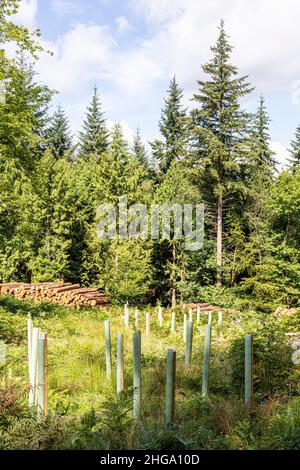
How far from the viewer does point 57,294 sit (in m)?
18.5

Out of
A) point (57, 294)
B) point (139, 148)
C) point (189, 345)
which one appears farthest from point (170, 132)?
point (189, 345)

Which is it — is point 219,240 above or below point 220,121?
below

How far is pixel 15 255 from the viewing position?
939 inches

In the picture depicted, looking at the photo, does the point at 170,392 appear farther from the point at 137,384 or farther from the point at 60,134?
the point at 60,134

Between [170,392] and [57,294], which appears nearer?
[170,392]

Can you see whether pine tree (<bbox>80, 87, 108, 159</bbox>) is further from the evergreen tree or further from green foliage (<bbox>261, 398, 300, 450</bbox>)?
green foliage (<bbox>261, 398, 300, 450</bbox>)

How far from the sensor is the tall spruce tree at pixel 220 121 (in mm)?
24734

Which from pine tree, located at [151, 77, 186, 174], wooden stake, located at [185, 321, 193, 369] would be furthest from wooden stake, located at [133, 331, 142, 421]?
pine tree, located at [151, 77, 186, 174]

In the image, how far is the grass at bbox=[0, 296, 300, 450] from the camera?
4160 millimetres

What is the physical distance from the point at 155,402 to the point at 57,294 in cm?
1364

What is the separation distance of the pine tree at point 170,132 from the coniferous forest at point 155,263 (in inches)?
5.8

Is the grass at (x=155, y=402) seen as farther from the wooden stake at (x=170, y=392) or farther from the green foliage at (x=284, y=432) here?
the wooden stake at (x=170, y=392)

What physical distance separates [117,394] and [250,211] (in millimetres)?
23340

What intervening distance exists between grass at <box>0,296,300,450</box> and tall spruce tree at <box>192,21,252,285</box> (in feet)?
55.4
